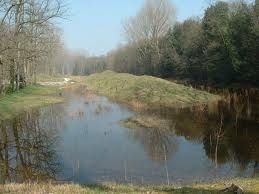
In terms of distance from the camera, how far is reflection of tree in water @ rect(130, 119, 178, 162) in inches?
803

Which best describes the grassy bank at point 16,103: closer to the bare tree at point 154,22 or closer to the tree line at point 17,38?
the tree line at point 17,38

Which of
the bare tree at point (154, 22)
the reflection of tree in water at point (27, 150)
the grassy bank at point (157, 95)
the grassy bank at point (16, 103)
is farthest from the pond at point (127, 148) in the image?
the bare tree at point (154, 22)

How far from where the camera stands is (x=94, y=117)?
33.8 meters

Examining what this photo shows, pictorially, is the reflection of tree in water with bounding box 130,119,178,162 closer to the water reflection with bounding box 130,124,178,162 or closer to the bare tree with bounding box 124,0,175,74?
the water reflection with bounding box 130,124,178,162

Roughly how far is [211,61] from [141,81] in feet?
31.2

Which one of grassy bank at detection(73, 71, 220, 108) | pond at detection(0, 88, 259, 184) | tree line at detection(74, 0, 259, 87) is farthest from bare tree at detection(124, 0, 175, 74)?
pond at detection(0, 88, 259, 184)

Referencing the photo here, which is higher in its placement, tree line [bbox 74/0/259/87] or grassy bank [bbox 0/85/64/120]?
tree line [bbox 74/0/259/87]

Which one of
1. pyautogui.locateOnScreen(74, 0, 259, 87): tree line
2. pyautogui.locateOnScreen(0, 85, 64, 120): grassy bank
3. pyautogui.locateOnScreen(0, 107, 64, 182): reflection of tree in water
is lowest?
pyautogui.locateOnScreen(0, 107, 64, 182): reflection of tree in water

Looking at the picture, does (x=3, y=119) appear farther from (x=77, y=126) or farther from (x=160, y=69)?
(x=160, y=69)

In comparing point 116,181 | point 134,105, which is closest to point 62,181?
point 116,181

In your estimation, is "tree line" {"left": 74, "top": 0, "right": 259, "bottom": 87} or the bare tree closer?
"tree line" {"left": 74, "top": 0, "right": 259, "bottom": 87}

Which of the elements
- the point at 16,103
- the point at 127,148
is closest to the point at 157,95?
the point at 16,103

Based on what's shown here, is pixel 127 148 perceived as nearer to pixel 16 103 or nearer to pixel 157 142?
pixel 157 142

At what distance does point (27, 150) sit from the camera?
68.8ft
